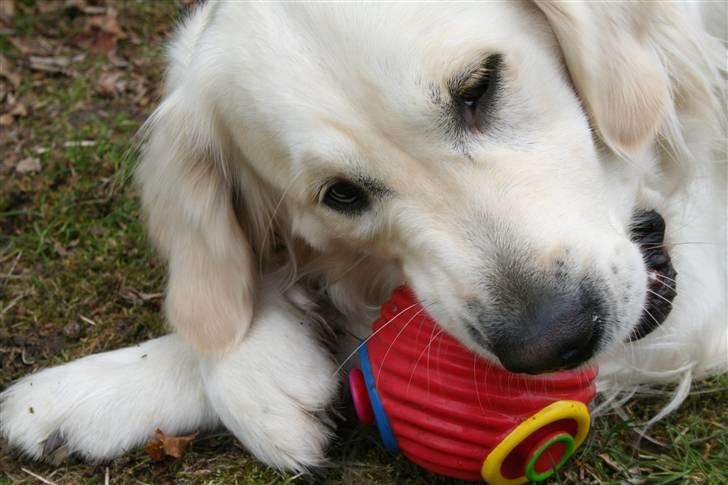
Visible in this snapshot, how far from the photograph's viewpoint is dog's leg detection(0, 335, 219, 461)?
2.74 meters

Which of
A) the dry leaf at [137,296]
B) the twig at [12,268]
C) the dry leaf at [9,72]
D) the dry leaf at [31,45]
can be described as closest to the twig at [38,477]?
the dry leaf at [137,296]

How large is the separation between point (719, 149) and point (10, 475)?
2.26 m

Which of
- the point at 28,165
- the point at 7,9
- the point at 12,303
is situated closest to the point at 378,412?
the point at 12,303

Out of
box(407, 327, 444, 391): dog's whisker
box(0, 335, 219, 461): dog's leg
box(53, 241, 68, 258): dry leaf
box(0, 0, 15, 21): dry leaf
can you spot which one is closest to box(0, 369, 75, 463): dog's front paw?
box(0, 335, 219, 461): dog's leg

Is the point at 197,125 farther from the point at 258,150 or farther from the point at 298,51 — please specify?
the point at 298,51

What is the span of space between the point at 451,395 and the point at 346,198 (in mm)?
545

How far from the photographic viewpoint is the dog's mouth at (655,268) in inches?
96.6

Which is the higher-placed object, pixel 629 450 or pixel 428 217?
pixel 428 217

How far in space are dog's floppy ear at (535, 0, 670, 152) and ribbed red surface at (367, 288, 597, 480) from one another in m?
0.63

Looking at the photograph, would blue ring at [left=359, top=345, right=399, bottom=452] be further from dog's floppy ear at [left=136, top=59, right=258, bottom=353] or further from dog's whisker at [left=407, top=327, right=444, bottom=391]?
dog's floppy ear at [left=136, top=59, right=258, bottom=353]

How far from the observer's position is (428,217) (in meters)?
2.23

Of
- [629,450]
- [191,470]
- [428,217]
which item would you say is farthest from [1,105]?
[629,450]

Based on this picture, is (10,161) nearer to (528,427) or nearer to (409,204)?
(409,204)

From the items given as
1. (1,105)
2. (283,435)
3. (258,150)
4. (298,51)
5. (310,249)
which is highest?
(298,51)
